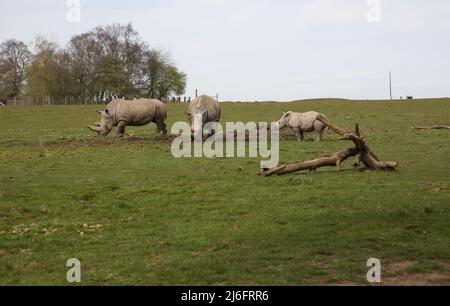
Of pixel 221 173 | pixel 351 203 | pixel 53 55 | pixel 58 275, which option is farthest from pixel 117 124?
pixel 53 55

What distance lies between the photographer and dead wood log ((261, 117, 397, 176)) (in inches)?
686

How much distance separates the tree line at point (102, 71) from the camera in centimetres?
7738

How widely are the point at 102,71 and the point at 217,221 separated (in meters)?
68.4

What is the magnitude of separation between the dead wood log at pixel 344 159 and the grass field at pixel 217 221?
0.99 feet

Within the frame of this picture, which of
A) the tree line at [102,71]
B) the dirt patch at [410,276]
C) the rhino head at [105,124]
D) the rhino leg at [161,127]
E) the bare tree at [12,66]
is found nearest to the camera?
the dirt patch at [410,276]

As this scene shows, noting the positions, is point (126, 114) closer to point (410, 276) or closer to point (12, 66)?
point (410, 276)

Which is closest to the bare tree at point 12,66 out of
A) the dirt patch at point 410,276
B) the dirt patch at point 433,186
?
the dirt patch at point 433,186

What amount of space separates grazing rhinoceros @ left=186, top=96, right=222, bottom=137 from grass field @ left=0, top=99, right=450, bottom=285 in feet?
19.8

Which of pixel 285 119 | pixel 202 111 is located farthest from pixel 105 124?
pixel 285 119

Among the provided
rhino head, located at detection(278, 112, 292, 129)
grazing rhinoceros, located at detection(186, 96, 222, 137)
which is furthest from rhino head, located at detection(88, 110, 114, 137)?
rhino head, located at detection(278, 112, 292, 129)

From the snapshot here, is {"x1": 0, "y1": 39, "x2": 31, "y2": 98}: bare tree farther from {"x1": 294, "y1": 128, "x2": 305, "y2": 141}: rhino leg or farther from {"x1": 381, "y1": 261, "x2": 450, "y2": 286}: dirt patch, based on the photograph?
{"x1": 381, "y1": 261, "x2": 450, "y2": 286}: dirt patch

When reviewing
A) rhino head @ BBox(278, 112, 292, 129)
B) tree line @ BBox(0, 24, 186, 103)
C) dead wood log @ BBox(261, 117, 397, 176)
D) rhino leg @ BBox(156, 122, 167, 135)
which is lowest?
dead wood log @ BBox(261, 117, 397, 176)

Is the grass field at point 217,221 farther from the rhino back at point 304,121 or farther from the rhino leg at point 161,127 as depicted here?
the rhino leg at point 161,127

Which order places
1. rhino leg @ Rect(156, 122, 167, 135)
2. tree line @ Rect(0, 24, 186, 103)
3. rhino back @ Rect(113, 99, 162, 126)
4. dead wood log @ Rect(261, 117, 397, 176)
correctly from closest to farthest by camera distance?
1. dead wood log @ Rect(261, 117, 397, 176)
2. rhino back @ Rect(113, 99, 162, 126)
3. rhino leg @ Rect(156, 122, 167, 135)
4. tree line @ Rect(0, 24, 186, 103)
